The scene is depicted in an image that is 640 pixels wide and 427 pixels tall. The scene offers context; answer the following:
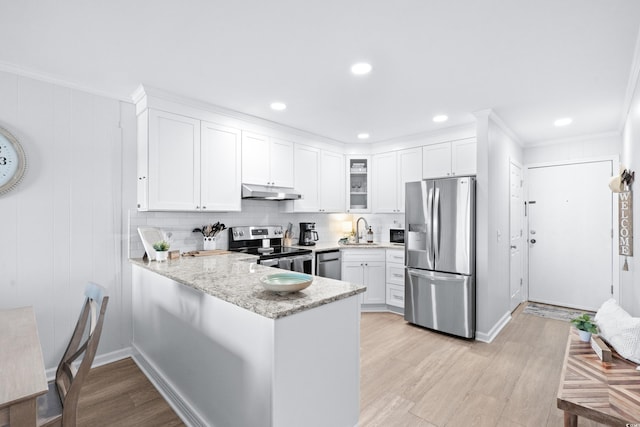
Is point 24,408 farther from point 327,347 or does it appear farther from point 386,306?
point 386,306

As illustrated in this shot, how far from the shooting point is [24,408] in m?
1.05

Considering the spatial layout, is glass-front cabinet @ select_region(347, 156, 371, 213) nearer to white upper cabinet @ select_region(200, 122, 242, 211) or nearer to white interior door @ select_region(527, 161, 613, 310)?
white upper cabinet @ select_region(200, 122, 242, 211)

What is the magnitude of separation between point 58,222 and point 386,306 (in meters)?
3.78

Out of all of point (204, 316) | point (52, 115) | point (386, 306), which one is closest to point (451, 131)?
point (386, 306)

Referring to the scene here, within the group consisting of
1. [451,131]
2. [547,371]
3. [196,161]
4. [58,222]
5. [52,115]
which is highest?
[451,131]

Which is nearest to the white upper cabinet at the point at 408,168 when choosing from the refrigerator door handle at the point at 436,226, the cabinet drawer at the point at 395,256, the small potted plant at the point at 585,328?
the cabinet drawer at the point at 395,256

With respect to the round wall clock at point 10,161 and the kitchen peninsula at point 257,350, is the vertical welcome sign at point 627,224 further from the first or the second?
the round wall clock at point 10,161

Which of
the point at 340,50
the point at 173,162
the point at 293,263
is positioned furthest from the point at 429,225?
the point at 173,162

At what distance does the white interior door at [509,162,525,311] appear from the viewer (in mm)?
4193

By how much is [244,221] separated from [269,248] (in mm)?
453

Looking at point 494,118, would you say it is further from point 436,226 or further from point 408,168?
point 436,226

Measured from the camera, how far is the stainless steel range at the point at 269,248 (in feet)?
11.6

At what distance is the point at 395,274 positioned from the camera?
13.9ft

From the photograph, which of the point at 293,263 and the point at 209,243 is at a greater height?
the point at 209,243
